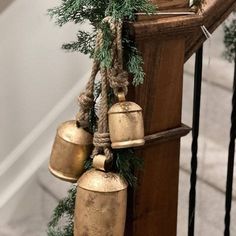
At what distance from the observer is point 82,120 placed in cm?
93

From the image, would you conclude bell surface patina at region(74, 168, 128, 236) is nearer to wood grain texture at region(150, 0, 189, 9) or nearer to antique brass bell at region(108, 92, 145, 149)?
antique brass bell at region(108, 92, 145, 149)

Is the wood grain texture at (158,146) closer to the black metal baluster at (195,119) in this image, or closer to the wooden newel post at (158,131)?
the wooden newel post at (158,131)

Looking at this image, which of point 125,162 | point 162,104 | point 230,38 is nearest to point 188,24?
point 162,104

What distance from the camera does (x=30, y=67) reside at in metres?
1.96

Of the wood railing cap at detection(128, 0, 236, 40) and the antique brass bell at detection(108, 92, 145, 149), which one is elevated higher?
the wood railing cap at detection(128, 0, 236, 40)

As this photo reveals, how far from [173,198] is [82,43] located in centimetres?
33

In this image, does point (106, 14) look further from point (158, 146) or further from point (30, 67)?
point (30, 67)

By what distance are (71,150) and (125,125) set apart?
0.13 m

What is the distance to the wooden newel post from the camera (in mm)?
927

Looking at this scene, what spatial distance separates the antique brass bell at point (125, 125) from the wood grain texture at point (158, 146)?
8 centimetres

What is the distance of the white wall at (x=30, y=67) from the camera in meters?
1.90

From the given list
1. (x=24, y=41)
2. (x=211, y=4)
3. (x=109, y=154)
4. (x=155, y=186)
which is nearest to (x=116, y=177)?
(x=109, y=154)

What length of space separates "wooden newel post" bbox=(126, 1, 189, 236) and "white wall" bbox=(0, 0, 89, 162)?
3.34ft

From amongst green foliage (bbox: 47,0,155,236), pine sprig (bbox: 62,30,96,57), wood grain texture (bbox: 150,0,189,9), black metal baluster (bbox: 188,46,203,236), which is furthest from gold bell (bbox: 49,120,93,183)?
black metal baluster (bbox: 188,46,203,236)
